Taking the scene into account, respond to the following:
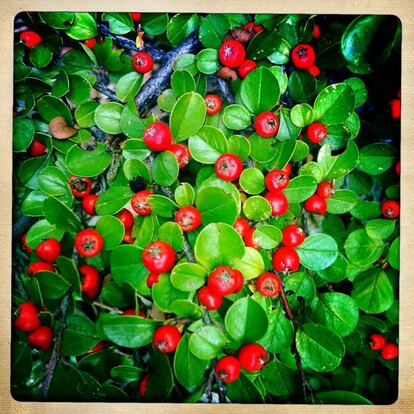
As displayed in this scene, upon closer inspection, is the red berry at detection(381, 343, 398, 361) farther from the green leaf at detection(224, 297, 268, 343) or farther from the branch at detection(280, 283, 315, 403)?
the green leaf at detection(224, 297, 268, 343)

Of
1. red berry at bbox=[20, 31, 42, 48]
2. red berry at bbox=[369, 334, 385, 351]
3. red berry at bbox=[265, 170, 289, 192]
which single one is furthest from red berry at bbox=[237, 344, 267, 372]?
red berry at bbox=[20, 31, 42, 48]

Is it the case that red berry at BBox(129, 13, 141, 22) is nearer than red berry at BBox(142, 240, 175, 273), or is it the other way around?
red berry at BBox(142, 240, 175, 273)

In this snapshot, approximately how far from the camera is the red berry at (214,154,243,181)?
1372mm

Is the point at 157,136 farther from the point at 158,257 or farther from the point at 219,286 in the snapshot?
the point at 219,286

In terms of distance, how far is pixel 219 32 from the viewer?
1.44 m

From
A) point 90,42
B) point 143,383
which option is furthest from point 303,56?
point 143,383

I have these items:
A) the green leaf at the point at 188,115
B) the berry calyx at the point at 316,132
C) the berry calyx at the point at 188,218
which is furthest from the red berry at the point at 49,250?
the berry calyx at the point at 316,132

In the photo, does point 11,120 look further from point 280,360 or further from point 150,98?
point 280,360

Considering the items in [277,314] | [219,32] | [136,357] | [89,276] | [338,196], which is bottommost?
[136,357]

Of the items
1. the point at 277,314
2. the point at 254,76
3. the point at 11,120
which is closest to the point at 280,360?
the point at 277,314

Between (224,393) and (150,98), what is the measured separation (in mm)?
908

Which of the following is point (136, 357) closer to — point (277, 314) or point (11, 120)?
point (277, 314)

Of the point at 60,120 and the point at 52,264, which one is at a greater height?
the point at 60,120

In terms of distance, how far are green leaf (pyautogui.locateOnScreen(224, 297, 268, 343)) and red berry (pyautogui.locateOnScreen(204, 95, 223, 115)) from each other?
55 cm
